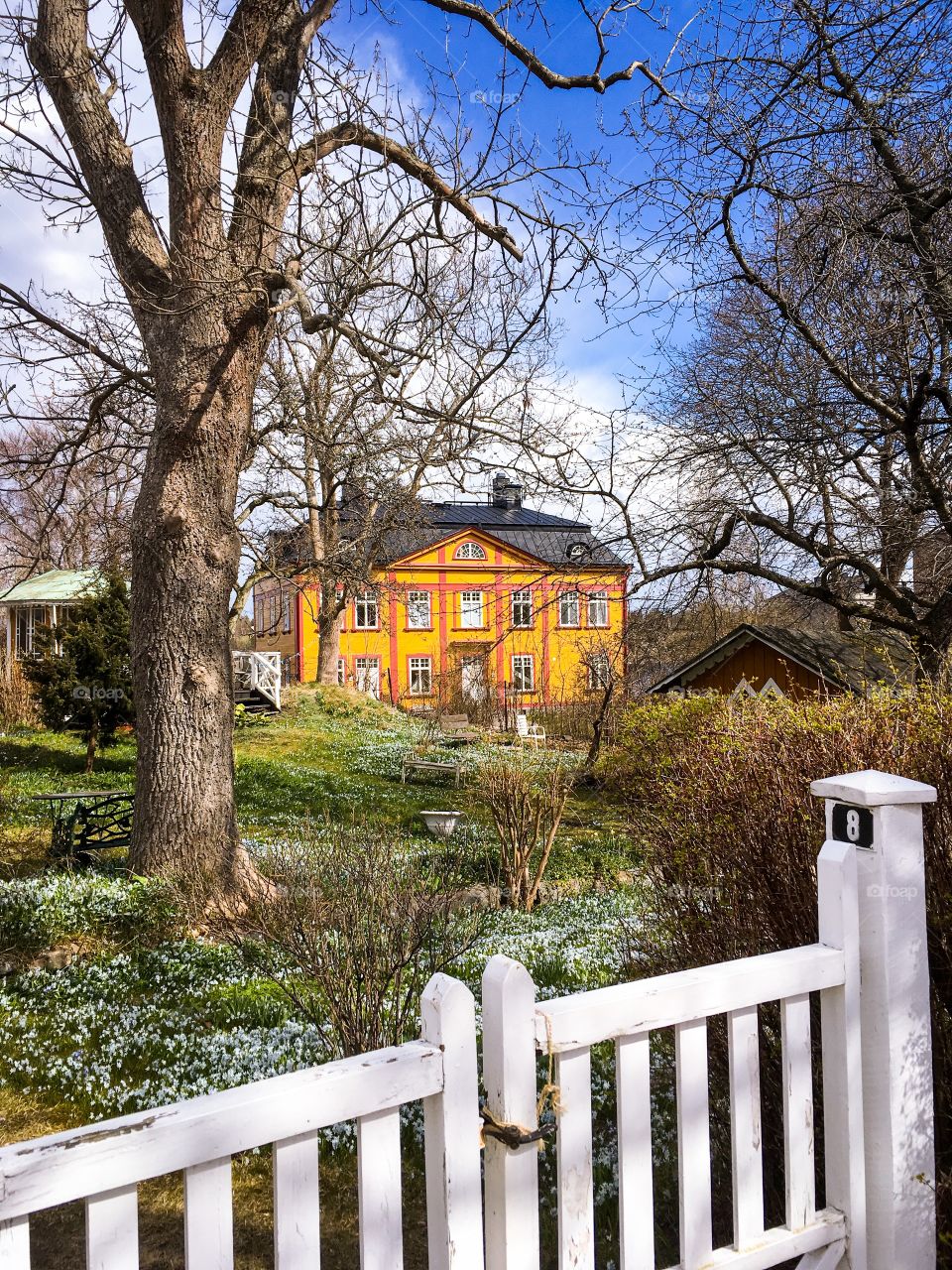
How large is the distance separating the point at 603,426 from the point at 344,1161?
20.3 ft

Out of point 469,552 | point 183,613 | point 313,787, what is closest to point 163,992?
point 183,613

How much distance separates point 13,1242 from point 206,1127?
29 centimetres

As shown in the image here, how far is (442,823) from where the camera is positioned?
11.4 meters

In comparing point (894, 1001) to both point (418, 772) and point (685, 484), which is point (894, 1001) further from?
point (418, 772)

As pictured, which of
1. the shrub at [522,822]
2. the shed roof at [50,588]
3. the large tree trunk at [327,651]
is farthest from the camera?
the large tree trunk at [327,651]

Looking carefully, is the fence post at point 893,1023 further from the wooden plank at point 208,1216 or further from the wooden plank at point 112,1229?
the wooden plank at point 112,1229

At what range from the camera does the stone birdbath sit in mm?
11352

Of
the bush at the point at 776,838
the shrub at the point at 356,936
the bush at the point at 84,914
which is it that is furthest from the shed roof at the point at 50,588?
the bush at the point at 776,838

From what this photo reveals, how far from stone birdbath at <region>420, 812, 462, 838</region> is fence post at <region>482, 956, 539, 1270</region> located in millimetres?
9643

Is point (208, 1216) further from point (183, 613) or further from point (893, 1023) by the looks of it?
point (183, 613)

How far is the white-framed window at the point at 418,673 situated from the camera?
36.3 metres

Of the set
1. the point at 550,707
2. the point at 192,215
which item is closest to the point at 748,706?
the point at 192,215

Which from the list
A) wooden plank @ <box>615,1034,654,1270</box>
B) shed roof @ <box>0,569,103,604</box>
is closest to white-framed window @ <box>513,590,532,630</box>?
wooden plank @ <box>615,1034,654,1270</box>

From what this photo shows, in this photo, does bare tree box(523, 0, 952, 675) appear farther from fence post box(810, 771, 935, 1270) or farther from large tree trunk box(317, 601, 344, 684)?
large tree trunk box(317, 601, 344, 684)
